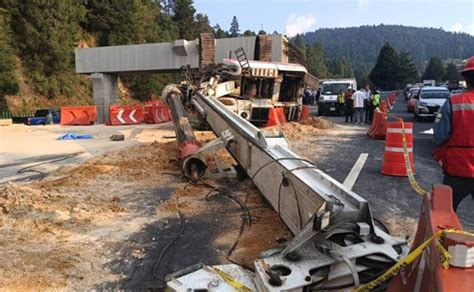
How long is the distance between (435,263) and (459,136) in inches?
86.3

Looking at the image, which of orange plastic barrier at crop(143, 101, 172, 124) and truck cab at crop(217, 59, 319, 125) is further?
orange plastic barrier at crop(143, 101, 172, 124)

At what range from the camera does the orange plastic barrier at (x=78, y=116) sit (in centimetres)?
2567

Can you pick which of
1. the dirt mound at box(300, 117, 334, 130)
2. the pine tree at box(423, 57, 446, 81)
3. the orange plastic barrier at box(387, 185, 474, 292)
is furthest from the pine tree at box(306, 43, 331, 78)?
the orange plastic barrier at box(387, 185, 474, 292)

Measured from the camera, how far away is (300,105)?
17.2 m

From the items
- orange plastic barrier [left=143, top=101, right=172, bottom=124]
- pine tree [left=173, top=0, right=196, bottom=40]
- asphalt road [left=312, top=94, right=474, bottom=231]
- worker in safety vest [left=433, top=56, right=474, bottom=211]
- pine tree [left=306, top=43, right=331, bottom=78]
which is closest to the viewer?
worker in safety vest [left=433, top=56, right=474, bottom=211]

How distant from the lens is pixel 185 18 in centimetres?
8800

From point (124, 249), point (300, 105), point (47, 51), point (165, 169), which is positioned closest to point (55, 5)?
point (47, 51)

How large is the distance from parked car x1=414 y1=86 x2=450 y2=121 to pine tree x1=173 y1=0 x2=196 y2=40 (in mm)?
71049

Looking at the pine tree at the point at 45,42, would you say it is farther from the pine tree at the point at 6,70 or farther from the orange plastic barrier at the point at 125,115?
the orange plastic barrier at the point at 125,115

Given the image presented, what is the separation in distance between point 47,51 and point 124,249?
43.1 m

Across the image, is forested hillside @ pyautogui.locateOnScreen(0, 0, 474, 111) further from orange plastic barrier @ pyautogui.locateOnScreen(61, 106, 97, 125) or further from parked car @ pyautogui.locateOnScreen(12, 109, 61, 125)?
orange plastic barrier @ pyautogui.locateOnScreen(61, 106, 97, 125)

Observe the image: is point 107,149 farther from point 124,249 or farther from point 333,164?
point 124,249

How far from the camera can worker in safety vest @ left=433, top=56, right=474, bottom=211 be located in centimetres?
388

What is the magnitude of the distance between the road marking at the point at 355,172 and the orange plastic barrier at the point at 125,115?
55.7ft
